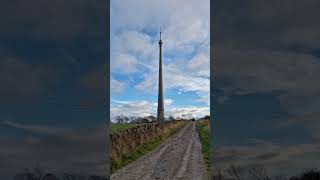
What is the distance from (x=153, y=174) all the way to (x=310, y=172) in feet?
18.9

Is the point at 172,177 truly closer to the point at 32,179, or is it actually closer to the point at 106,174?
the point at 106,174

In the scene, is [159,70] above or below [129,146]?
above

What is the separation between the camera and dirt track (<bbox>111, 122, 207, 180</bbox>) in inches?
567

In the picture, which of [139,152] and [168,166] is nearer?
[168,166]

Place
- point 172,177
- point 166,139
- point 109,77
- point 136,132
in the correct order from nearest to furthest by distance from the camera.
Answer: point 109,77 → point 172,177 → point 136,132 → point 166,139

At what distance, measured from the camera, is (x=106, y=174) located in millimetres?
11867

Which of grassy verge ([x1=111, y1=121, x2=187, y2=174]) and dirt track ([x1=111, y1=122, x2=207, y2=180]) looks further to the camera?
grassy verge ([x1=111, y1=121, x2=187, y2=174])

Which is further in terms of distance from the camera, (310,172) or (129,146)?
(129,146)

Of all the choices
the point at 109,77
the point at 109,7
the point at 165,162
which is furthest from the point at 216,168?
the point at 165,162

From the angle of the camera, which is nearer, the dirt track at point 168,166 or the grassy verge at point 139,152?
the dirt track at point 168,166

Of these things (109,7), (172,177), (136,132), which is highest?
(109,7)

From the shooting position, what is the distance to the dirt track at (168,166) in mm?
14398

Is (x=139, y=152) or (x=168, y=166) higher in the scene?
(x=139, y=152)

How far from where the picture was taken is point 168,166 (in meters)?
16.2
